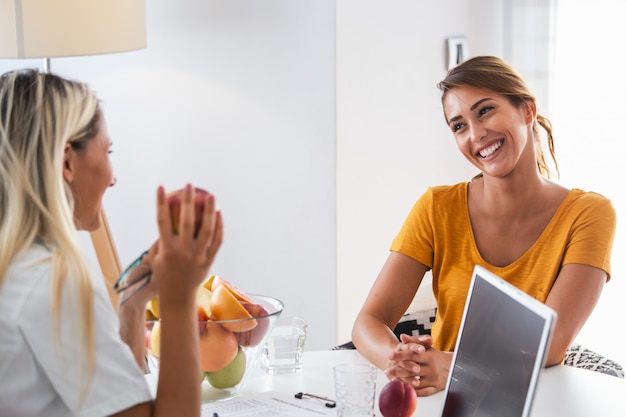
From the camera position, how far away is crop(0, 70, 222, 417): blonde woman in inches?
45.1

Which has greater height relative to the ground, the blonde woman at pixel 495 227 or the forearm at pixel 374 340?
the blonde woman at pixel 495 227

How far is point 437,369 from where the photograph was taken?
5.53 feet

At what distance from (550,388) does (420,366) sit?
0.25 metres

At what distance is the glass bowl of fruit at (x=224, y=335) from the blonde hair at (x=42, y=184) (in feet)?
1.24

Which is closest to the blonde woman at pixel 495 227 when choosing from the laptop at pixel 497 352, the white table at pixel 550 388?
the white table at pixel 550 388

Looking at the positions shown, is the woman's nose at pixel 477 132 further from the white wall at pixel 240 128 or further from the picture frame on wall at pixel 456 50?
the picture frame on wall at pixel 456 50

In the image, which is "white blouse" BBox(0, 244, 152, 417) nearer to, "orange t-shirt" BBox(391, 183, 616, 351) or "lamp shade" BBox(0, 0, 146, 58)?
"orange t-shirt" BBox(391, 183, 616, 351)

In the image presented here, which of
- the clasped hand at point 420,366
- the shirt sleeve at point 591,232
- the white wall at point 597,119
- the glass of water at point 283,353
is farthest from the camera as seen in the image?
the white wall at point 597,119

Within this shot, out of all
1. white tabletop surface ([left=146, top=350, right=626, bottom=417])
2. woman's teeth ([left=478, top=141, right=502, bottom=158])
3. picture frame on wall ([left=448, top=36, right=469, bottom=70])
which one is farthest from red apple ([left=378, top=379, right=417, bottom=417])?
picture frame on wall ([left=448, top=36, right=469, bottom=70])

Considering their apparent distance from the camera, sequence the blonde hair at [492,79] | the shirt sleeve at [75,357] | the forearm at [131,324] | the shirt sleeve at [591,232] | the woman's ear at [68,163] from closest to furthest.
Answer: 1. the shirt sleeve at [75,357]
2. the woman's ear at [68,163]
3. the forearm at [131,324]
4. the shirt sleeve at [591,232]
5. the blonde hair at [492,79]

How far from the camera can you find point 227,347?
1.56 m

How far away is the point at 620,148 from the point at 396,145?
2.54 ft

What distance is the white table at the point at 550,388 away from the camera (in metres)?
1.58

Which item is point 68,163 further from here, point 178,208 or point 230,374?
point 230,374
